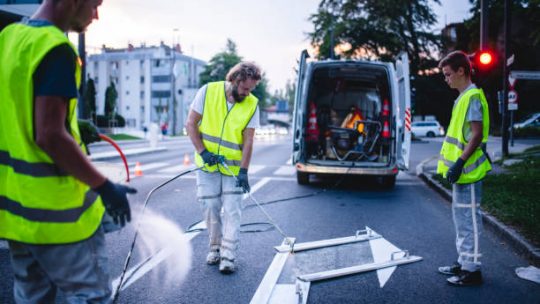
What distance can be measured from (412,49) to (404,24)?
8.35ft

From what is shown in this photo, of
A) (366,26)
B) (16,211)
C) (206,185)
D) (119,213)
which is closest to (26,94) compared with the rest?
(16,211)

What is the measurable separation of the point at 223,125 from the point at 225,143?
17cm

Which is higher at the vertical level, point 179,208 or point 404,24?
point 404,24

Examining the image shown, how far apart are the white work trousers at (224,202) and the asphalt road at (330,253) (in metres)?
0.29

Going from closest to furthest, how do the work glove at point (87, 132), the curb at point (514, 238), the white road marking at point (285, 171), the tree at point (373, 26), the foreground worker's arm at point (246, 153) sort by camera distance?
1. the work glove at point (87, 132)
2. the foreground worker's arm at point (246, 153)
3. the curb at point (514, 238)
4. the white road marking at point (285, 171)
5. the tree at point (373, 26)

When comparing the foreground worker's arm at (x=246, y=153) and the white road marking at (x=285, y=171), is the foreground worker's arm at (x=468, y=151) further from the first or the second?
the white road marking at (x=285, y=171)

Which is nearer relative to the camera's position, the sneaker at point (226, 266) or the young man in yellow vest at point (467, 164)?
the young man in yellow vest at point (467, 164)

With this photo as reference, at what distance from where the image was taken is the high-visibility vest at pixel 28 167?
71.3 inches

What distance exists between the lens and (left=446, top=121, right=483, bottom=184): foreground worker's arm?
3.98 meters

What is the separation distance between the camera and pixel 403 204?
8.30 metres

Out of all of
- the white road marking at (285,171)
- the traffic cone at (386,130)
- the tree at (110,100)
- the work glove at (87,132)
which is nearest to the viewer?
the work glove at (87,132)

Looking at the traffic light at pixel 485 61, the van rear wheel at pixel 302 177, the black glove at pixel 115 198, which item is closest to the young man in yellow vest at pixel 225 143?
the black glove at pixel 115 198

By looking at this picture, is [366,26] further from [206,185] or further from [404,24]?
[206,185]

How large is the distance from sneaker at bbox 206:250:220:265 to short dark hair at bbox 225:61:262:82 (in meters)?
1.64
